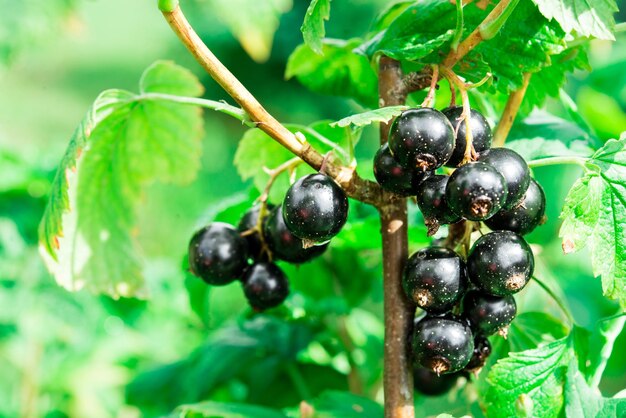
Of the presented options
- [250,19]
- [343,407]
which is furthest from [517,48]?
[250,19]

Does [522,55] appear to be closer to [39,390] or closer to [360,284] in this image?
[360,284]

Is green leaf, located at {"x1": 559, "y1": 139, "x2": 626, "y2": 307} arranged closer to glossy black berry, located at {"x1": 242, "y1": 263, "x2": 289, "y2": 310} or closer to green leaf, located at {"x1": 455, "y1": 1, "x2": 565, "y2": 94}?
green leaf, located at {"x1": 455, "y1": 1, "x2": 565, "y2": 94}

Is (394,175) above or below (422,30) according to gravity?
below

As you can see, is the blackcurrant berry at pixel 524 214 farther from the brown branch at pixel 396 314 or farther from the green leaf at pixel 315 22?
the green leaf at pixel 315 22

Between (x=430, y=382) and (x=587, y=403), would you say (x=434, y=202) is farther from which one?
(x=430, y=382)

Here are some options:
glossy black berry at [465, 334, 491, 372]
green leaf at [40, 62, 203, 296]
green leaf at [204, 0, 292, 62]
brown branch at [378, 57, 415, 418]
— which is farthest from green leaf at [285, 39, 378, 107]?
green leaf at [204, 0, 292, 62]

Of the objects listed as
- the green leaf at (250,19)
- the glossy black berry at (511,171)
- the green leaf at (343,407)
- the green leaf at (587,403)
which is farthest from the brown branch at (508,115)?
the green leaf at (250,19)
